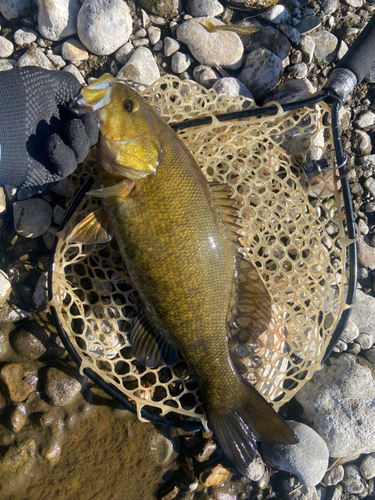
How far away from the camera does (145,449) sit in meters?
3.63

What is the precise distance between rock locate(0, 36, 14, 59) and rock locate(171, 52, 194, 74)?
1.65 metres

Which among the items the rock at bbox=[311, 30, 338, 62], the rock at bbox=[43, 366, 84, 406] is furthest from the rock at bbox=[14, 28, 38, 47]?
the rock at bbox=[43, 366, 84, 406]

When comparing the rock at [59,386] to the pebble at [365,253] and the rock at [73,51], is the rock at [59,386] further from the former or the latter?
the pebble at [365,253]

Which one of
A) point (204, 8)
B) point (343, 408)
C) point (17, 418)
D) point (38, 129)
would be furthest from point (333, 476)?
point (204, 8)

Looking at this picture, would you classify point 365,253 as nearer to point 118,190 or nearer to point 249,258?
point 249,258

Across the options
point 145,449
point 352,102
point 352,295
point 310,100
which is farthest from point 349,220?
point 145,449

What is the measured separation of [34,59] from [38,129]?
1.15m

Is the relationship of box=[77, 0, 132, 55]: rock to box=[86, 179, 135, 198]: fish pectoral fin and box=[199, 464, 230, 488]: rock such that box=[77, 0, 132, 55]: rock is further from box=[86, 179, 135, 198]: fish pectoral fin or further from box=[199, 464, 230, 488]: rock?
box=[199, 464, 230, 488]: rock

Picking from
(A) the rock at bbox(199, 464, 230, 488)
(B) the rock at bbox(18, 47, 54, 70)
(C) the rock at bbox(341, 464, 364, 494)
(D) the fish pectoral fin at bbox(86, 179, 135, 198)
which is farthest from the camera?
(C) the rock at bbox(341, 464, 364, 494)

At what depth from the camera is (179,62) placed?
3.94m

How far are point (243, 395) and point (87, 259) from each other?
5.98 ft

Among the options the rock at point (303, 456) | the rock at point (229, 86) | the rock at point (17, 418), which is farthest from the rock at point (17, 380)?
the rock at point (229, 86)

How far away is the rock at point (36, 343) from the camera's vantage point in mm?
3484

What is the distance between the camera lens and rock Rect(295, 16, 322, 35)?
4270 millimetres
